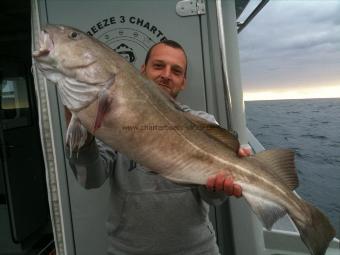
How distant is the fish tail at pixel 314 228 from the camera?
2.16m

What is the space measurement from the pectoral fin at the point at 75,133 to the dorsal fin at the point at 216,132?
0.57 m

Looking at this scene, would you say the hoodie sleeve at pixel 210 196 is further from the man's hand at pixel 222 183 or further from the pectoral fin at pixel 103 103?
the pectoral fin at pixel 103 103

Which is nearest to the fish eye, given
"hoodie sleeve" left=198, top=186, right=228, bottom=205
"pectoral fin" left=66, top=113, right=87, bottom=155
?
"pectoral fin" left=66, top=113, right=87, bottom=155

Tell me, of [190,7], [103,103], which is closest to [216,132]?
[103,103]

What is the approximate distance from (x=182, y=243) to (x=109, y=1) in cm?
210

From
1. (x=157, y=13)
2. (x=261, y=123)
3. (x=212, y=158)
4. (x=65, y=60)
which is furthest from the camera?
(x=261, y=123)

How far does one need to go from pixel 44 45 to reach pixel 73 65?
6.2 inches

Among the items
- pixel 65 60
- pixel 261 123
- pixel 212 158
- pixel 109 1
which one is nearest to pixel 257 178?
pixel 212 158

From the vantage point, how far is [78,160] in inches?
82.4

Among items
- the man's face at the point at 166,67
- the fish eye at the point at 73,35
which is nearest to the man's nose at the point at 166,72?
the man's face at the point at 166,67

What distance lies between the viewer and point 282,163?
88.0 inches

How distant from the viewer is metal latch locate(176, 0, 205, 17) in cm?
320

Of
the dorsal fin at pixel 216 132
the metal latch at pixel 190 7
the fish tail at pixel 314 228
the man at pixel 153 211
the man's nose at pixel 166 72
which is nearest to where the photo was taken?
the dorsal fin at pixel 216 132

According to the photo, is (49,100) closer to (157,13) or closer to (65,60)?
(157,13)
